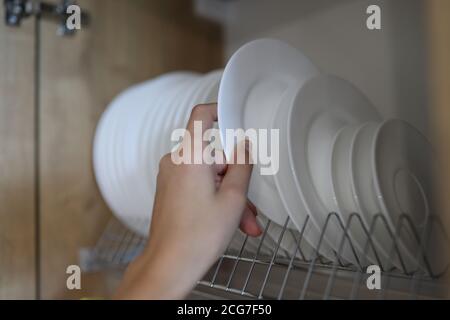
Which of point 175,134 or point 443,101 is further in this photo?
point 175,134

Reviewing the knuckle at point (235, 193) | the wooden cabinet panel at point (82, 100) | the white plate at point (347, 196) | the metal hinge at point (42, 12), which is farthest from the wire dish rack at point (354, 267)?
the metal hinge at point (42, 12)

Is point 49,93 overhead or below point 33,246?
overhead

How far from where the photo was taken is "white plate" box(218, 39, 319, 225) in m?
0.63

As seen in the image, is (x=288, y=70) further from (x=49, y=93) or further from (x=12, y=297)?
(x=12, y=297)

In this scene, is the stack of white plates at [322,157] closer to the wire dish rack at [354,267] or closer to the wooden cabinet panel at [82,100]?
the wire dish rack at [354,267]

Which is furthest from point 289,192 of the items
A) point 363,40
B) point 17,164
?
point 17,164

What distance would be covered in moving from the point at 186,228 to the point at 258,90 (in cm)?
28

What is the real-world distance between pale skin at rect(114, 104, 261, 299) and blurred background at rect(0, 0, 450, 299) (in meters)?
0.43

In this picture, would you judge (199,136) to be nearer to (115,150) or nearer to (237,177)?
(237,177)

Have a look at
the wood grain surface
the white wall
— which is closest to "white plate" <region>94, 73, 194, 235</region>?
the white wall

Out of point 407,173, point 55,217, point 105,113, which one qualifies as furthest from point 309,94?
point 55,217

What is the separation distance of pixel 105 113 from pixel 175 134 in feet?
1.14

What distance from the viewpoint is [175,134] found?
30.3 inches

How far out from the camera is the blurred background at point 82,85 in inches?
34.8
